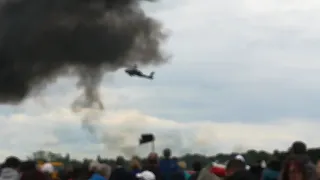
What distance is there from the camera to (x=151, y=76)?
84.3ft

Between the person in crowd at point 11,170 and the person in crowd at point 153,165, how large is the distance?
369 centimetres

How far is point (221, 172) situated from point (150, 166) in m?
1.70

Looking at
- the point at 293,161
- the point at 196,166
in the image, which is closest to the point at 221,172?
the point at 196,166

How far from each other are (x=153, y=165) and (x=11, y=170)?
4158mm

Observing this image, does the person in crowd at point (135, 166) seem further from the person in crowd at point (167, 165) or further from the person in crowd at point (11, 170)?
the person in crowd at point (11, 170)

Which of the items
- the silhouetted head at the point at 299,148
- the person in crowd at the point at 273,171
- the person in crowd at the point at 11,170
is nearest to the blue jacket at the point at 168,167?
the person in crowd at the point at 11,170

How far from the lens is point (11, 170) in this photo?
12.5m

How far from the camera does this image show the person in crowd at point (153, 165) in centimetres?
1573

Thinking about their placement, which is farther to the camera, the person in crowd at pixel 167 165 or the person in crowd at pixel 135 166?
the person in crowd at pixel 167 165

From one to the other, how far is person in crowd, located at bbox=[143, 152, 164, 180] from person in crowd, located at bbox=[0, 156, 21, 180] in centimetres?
369

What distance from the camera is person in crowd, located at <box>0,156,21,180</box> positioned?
1249 centimetres

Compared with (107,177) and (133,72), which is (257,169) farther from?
(133,72)

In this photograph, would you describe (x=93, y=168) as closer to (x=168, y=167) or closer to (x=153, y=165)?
(x=153, y=165)

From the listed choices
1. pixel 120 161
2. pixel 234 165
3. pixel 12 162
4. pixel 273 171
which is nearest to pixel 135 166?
pixel 120 161
